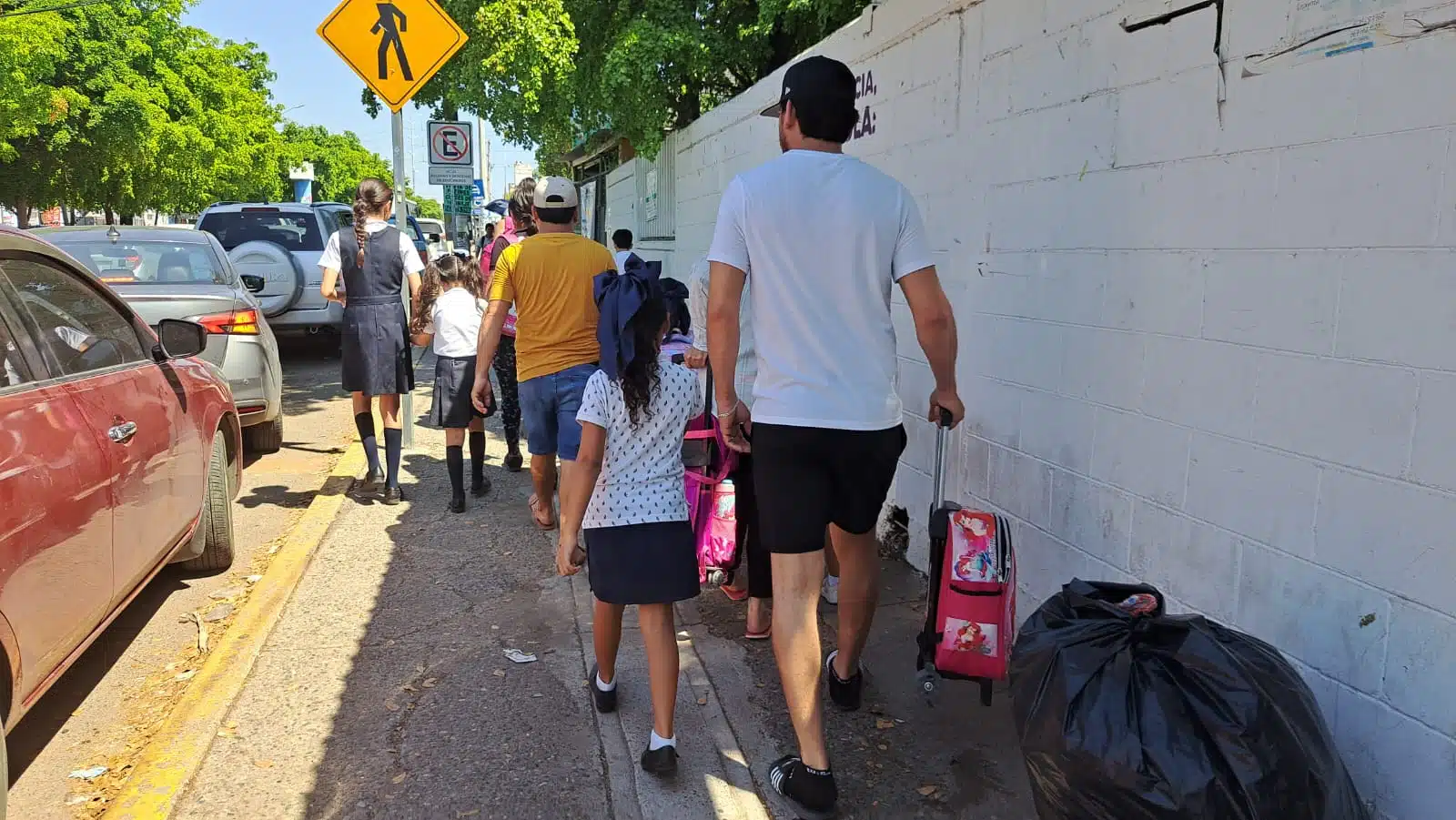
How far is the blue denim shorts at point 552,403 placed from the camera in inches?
180

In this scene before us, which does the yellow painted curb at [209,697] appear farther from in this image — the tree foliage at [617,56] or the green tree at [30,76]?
the green tree at [30,76]

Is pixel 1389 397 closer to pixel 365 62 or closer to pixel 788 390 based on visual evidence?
pixel 788 390

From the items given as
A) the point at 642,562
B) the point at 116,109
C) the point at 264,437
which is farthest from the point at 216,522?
the point at 116,109

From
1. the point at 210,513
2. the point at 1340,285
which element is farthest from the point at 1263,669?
the point at 210,513

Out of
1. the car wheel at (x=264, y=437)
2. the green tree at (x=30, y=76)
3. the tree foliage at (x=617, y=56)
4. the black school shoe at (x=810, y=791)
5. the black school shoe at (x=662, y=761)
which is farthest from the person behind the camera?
the green tree at (x=30, y=76)

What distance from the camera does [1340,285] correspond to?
7.80 feet

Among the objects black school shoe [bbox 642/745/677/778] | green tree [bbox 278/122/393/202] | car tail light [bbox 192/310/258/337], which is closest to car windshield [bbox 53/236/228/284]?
car tail light [bbox 192/310/258/337]

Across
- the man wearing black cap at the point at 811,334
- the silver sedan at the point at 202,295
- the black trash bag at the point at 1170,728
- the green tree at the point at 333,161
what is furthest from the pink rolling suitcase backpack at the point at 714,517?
the green tree at the point at 333,161

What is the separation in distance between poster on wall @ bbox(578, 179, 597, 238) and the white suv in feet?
12.2

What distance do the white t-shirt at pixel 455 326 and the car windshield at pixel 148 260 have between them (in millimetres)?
2730

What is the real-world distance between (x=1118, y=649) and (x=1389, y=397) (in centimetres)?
86

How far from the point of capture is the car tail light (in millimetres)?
6777

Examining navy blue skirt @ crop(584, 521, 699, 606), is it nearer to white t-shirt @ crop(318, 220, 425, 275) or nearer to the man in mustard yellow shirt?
the man in mustard yellow shirt

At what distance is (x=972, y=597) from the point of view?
3049 millimetres
